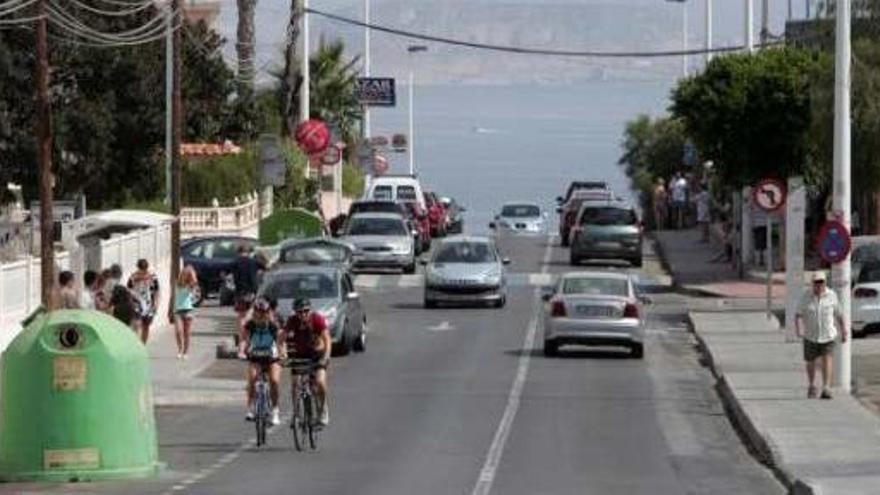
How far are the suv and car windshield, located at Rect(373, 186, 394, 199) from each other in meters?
12.9

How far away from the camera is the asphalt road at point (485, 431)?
2491cm

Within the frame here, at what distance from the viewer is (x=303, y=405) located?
2830 cm

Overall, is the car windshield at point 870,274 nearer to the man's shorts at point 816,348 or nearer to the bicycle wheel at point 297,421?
the man's shorts at point 816,348

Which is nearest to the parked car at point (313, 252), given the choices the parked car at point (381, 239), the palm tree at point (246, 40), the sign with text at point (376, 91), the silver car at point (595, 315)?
the silver car at point (595, 315)

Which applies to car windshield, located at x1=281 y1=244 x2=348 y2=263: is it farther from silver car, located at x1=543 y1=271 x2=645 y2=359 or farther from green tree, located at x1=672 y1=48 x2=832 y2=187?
green tree, located at x1=672 y1=48 x2=832 y2=187

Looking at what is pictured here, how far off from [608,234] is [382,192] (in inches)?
623

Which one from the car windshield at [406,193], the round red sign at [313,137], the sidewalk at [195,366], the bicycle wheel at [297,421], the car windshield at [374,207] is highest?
the round red sign at [313,137]

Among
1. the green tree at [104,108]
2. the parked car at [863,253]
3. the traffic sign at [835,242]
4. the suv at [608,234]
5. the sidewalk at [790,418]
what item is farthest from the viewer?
the suv at [608,234]

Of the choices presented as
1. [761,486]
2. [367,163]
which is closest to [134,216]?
[761,486]

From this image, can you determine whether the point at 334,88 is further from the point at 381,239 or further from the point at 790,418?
the point at 790,418

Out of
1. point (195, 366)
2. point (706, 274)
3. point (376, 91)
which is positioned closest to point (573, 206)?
point (706, 274)

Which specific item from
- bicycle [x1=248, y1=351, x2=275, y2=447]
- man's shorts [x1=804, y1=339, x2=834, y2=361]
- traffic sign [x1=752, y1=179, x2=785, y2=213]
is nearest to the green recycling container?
bicycle [x1=248, y1=351, x2=275, y2=447]

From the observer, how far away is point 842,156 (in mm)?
34875

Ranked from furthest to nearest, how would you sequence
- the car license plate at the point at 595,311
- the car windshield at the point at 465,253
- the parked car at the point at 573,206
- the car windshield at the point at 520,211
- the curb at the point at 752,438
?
the car windshield at the point at 520,211 → the parked car at the point at 573,206 → the car windshield at the point at 465,253 → the car license plate at the point at 595,311 → the curb at the point at 752,438
